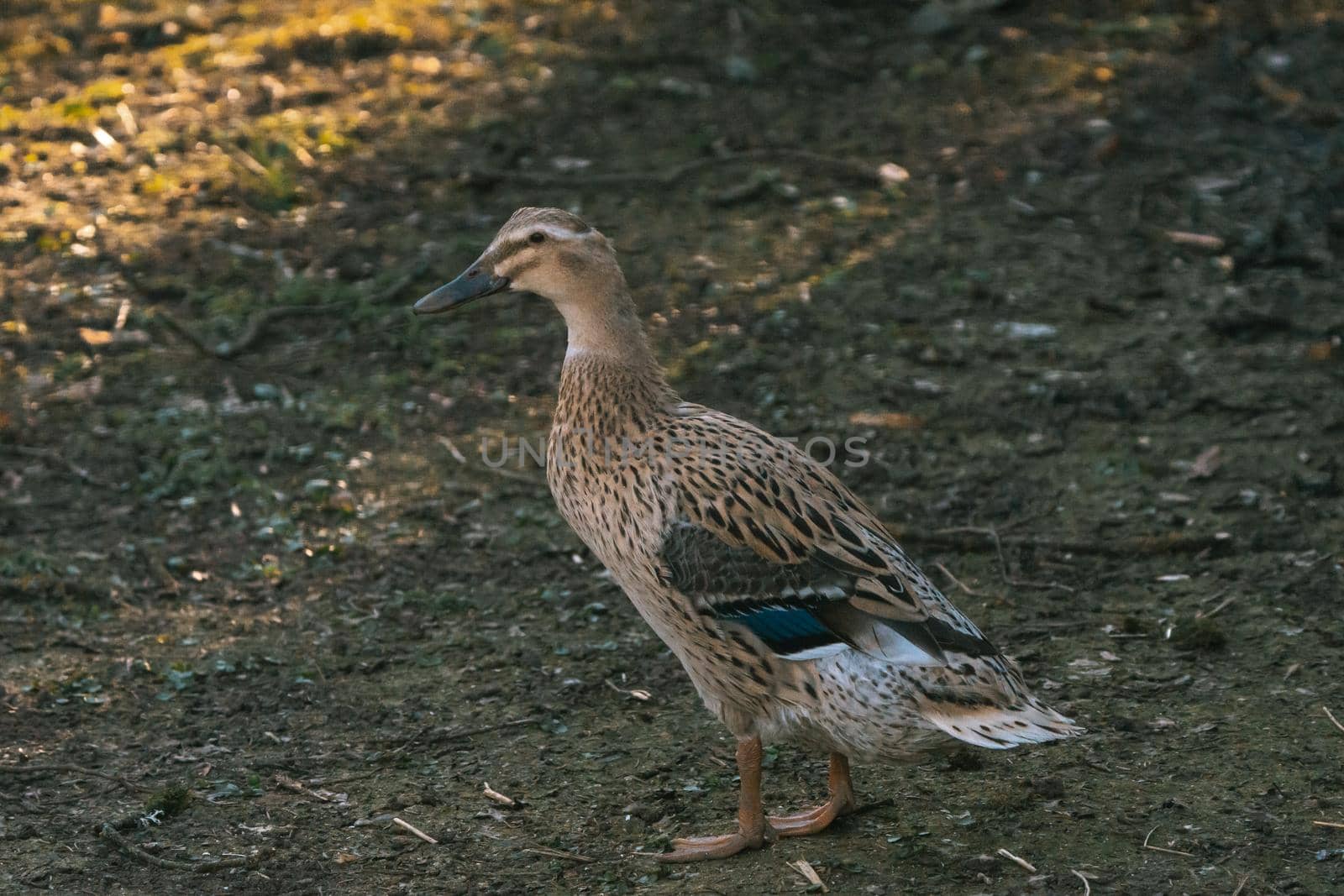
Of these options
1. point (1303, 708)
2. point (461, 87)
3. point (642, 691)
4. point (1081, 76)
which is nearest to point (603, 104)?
point (461, 87)

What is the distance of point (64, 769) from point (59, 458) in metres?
2.37

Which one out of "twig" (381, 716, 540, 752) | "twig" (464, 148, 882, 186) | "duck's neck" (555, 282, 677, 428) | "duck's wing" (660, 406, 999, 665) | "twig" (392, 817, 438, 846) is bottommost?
"twig" (381, 716, 540, 752)

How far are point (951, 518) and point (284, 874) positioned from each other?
3.17 m

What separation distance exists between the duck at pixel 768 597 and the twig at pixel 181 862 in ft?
3.96

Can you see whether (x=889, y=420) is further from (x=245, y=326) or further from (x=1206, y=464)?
(x=245, y=326)

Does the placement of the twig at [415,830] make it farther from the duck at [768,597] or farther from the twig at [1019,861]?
the twig at [1019,861]

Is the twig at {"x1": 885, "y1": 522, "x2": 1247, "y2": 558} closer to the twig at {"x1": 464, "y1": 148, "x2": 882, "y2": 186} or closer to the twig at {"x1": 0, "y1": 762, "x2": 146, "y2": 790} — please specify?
the twig at {"x1": 0, "y1": 762, "x2": 146, "y2": 790}

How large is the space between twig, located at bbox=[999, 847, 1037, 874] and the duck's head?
2.10 meters

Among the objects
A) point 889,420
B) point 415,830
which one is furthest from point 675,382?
point 415,830

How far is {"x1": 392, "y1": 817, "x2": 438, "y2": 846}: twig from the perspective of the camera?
466 cm

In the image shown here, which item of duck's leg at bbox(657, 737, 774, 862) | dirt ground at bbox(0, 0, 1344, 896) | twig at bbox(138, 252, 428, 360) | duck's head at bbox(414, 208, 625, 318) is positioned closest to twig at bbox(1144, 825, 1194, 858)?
dirt ground at bbox(0, 0, 1344, 896)

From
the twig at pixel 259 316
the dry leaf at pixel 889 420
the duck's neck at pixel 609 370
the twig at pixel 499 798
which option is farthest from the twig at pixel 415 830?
the twig at pixel 259 316

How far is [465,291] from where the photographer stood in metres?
5.20

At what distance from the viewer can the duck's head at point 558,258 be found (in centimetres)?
500
